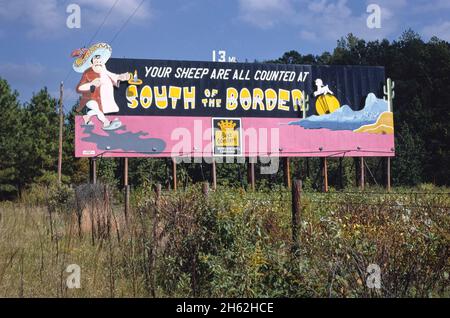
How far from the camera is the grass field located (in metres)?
6.41

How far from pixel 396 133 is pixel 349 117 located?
31.1 metres

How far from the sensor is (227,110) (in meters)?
30.1

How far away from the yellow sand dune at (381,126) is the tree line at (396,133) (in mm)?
11413

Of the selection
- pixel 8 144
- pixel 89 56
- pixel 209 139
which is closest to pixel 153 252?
pixel 209 139

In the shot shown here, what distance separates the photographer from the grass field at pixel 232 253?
21.0 ft

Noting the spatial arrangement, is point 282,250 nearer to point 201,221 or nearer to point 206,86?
point 201,221

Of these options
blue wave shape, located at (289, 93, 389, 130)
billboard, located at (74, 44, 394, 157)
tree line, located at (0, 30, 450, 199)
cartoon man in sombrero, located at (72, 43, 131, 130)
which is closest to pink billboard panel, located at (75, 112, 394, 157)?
billboard, located at (74, 44, 394, 157)

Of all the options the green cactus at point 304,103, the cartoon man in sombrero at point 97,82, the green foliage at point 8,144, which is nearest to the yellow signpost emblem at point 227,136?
the green cactus at point 304,103

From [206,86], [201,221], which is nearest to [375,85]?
[206,86]

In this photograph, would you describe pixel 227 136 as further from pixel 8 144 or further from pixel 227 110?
pixel 8 144

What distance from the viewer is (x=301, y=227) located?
7422 millimetres

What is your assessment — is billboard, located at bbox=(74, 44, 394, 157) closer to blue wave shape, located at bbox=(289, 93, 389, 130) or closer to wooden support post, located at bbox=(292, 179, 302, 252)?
blue wave shape, located at bbox=(289, 93, 389, 130)
